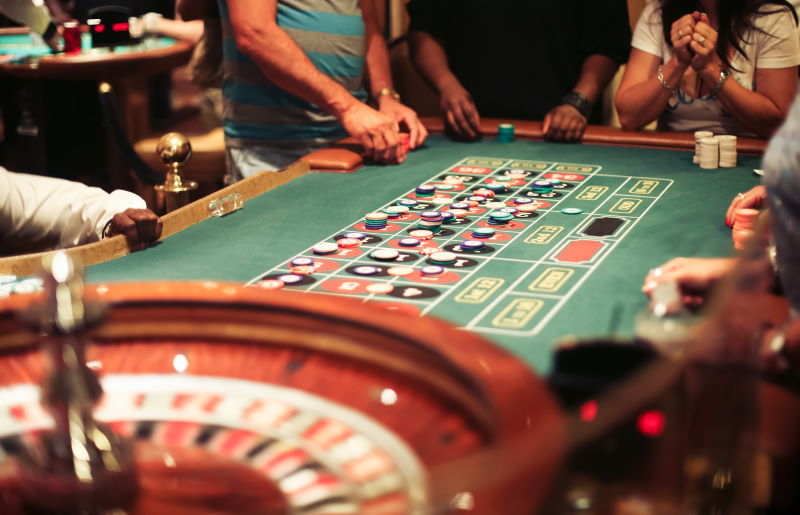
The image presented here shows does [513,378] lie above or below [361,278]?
above

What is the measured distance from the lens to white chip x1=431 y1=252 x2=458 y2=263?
1.97 m

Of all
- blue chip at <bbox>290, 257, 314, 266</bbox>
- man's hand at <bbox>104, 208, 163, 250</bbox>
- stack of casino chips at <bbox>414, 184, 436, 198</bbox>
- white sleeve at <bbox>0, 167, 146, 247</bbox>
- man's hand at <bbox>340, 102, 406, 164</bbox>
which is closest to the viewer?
blue chip at <bbox>290, 257, 314, 266</bbox>

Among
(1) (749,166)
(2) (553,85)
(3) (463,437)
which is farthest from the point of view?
(2) (553,85)

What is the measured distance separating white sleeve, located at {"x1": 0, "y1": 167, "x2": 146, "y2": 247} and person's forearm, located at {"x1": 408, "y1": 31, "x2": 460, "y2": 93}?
5.54ft

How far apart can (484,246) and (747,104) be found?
57.1 inches

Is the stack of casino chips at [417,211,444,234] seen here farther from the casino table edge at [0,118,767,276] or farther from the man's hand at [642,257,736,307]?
the man's hand at [642,257,736,307]

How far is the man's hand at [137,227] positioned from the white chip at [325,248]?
365mm

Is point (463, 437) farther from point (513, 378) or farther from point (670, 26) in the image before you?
point (670, 26)

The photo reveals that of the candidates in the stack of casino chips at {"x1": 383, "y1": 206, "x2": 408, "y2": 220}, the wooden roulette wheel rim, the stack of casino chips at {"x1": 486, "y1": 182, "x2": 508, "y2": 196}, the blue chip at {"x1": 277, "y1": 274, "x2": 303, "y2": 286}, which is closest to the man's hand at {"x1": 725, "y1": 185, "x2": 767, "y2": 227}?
the stack of casino chips at {"x1": 486, "y1": 182, "x2": 508, "y2": 196}

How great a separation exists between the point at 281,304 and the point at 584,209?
139 centimetres

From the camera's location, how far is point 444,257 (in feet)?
6.49

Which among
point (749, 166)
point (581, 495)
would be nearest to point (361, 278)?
point (581, 495)

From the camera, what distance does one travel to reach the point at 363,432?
1.03 metres

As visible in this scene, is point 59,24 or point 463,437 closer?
point 463,437
